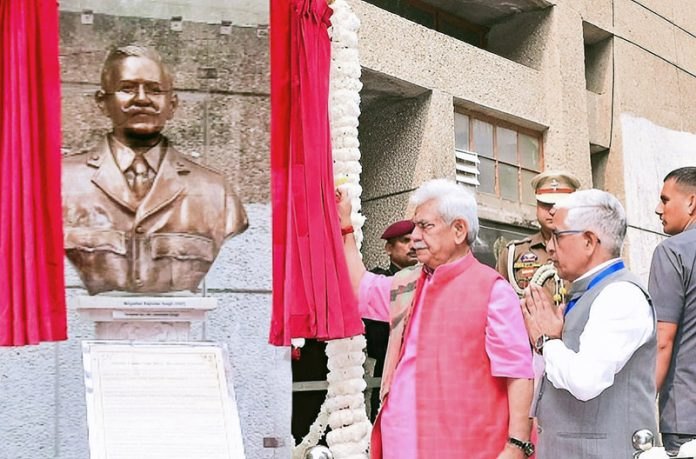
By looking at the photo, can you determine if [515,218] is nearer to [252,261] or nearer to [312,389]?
[312,389]

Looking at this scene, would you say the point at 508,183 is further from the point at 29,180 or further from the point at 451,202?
the point at 29,180

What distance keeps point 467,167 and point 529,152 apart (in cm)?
127

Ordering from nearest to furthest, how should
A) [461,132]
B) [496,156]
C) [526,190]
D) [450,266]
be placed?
[450,266]
[461,132]
[496,156]
[526,190]

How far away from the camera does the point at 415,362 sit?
3.62 meters

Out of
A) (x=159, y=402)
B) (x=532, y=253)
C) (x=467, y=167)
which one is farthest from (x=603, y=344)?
(x=467, y=167)

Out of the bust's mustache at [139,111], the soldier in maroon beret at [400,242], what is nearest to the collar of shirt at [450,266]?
the bust's mustache at [139,111]

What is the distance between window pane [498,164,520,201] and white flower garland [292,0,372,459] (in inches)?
174

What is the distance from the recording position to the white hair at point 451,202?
3.67 meters

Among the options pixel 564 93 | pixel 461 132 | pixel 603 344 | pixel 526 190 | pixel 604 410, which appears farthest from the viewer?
pixel 564 93

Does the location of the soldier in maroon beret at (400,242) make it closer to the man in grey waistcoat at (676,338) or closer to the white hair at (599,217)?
the man in grey waistcoat at (676,338)

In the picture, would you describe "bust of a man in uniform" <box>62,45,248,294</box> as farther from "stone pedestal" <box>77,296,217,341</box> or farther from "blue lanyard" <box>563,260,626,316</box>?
"blue lanyard" <box>563,260,626,316</box>

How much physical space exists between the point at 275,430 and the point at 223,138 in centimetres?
140

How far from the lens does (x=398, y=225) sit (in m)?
6.11

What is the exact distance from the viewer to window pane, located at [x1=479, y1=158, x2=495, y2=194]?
906 centimetres
